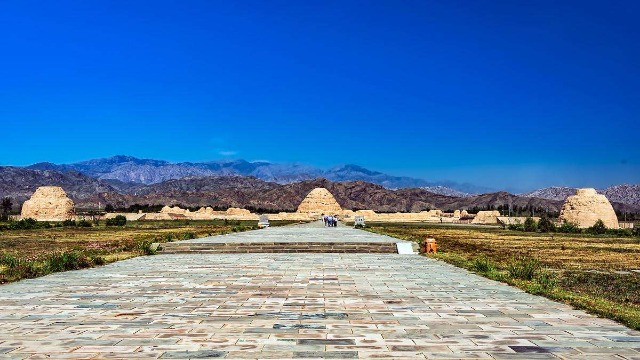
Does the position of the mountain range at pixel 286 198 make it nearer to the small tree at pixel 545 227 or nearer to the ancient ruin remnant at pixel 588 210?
the ancient ruin remnant at pixel 588 210

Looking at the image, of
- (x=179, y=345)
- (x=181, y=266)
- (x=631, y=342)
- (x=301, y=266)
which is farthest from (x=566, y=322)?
(x=181, y=266)

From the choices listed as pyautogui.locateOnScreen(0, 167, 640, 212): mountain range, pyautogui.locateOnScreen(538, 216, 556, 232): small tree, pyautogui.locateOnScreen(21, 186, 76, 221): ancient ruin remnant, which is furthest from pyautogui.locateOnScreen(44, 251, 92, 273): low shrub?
pyautogui.locateOnScreen(0, 167, 640, 212): mountain range

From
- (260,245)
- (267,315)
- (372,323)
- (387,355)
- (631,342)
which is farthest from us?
(260,245)

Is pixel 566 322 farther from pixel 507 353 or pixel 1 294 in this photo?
pixel 1 294

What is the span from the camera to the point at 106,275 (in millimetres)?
9016

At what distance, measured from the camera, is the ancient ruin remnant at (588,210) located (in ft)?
156

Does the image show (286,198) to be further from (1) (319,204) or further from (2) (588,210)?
(2) (588,210)

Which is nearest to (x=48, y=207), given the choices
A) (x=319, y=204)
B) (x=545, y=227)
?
(x=319, y=204)

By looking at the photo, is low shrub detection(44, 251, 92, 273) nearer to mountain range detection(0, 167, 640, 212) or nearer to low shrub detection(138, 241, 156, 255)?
low shrub detection(138, 241, 156, 255)

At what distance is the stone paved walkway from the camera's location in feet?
13.4

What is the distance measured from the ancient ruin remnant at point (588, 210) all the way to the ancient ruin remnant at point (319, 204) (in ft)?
133

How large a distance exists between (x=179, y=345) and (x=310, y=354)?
1080 mm

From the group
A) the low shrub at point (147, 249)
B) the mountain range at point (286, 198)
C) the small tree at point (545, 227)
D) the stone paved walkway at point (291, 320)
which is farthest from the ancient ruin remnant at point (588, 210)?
the mountain range at point (286, 198)

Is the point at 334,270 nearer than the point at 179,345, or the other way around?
the point at 179,345
